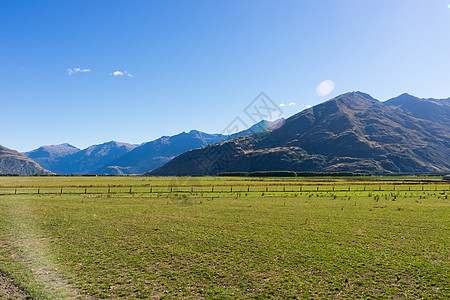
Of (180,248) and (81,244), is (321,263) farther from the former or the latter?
(81,244)

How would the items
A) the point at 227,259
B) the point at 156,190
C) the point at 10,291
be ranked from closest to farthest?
the point at 10,291 → the point at 227,259 → the point at 156,190

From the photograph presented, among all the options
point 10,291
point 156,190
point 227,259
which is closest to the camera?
point 10,291

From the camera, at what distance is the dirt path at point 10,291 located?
1141 cm

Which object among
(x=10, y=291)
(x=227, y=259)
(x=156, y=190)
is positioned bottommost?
(x=156, y=190)

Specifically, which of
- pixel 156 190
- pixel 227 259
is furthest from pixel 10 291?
pixel 156 190

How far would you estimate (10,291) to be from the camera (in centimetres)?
1189

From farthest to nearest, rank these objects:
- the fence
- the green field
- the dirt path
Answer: the fence → the green field → the dirt path

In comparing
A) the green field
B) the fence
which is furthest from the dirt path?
the fence

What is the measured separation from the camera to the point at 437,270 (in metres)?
14.3

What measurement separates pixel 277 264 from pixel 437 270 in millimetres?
8492

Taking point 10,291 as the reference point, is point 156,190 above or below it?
below

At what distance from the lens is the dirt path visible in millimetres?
11414

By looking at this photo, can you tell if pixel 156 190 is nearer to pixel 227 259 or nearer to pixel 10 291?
pixel 227 259

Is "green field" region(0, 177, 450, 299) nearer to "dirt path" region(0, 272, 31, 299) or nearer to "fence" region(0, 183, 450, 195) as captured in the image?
"dirt path" region(0, 272, 31, 299)
